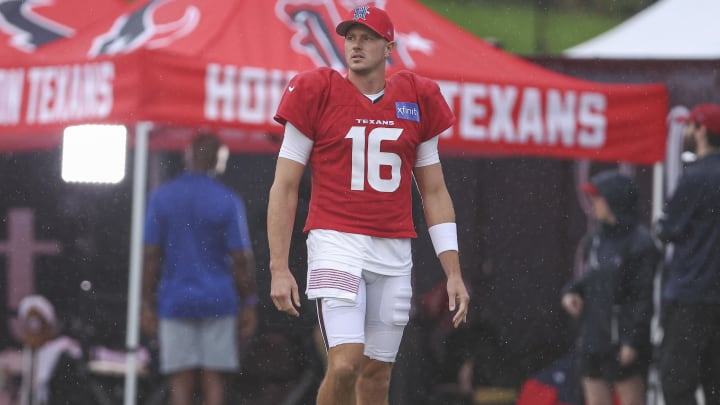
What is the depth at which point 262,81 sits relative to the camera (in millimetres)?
7020

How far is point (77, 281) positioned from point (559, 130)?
4323mm

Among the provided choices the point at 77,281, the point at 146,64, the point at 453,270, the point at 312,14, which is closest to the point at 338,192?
the point at 453,270

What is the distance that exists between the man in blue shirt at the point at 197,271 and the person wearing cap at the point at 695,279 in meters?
2.48

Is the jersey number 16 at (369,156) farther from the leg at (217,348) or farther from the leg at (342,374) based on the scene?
the leg at (217,348)

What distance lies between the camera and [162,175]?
34.4 feet

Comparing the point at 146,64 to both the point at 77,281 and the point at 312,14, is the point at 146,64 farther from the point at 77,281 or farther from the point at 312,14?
the point at 77,281

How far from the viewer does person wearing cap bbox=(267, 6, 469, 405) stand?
4.99 metres

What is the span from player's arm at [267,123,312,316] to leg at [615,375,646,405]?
371 cm

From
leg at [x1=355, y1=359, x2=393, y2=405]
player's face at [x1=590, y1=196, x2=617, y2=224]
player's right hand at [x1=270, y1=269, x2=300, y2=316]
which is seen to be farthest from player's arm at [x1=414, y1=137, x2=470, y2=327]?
player's face at [x1=590, y1=196, x2=617, y2=224]

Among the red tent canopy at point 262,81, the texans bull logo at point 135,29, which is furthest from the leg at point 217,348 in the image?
the texans bull logo at point 135,29

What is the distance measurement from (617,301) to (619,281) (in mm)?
128

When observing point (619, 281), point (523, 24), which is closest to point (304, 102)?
point (619, 281)

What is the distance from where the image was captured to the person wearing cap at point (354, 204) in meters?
4.99

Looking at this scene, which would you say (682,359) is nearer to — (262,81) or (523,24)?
(262,81)
